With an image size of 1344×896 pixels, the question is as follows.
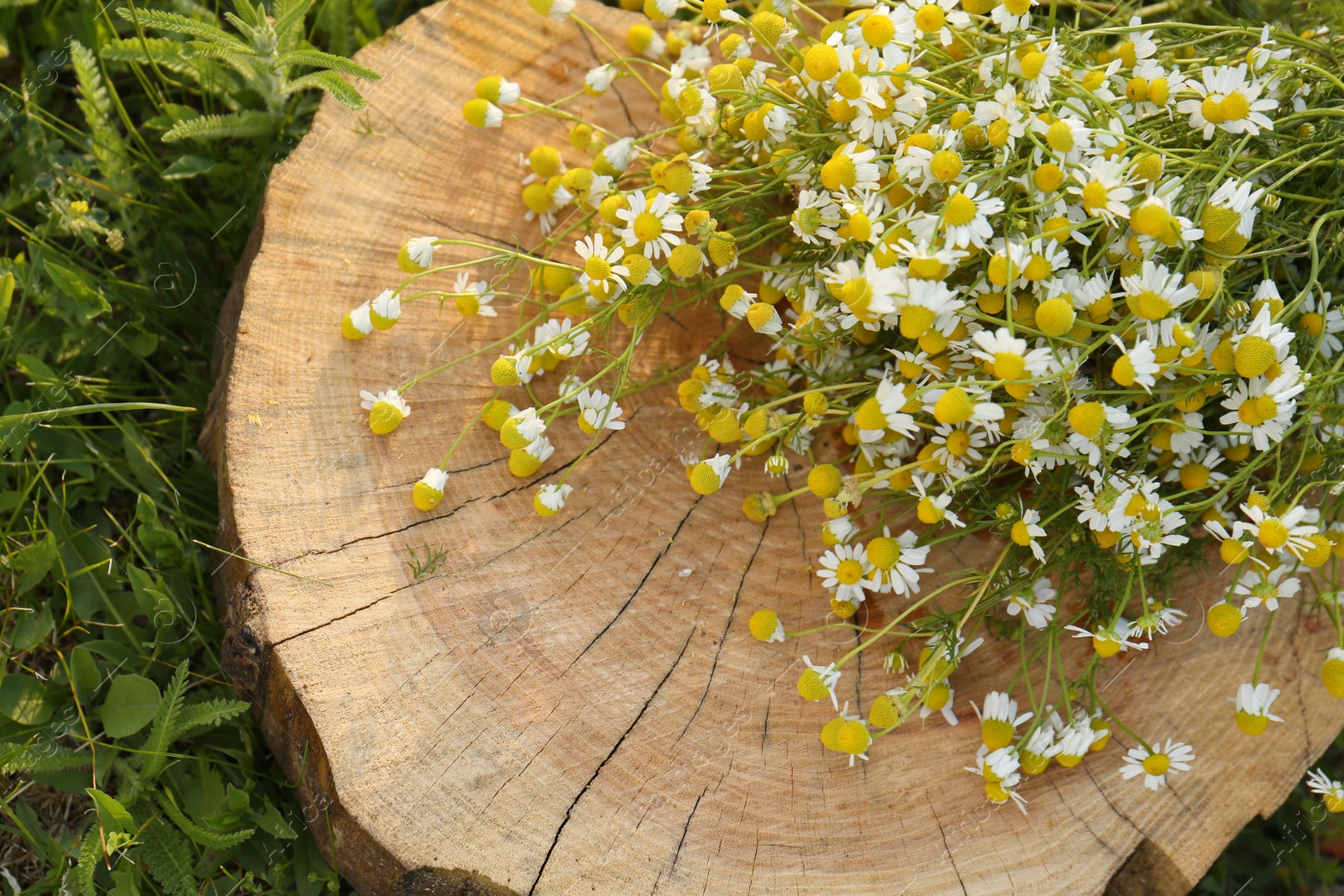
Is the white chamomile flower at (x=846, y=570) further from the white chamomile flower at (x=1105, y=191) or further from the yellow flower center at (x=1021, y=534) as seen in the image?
the white chamomile flower at (x=1105, y=191)

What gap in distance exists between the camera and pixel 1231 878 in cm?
204

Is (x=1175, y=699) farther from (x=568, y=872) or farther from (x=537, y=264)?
(x=537, y=264)

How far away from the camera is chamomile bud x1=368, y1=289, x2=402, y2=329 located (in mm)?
1468

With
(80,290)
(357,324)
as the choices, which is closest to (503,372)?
(357,324)

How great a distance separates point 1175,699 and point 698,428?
2.82ft

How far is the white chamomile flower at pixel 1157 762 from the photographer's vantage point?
1430 millimetres

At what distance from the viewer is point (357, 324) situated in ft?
4.96

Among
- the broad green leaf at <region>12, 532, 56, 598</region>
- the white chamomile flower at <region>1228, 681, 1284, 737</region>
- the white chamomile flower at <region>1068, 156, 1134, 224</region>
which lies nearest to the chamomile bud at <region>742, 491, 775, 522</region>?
the white chamomile flower at <region>1068, 156, 1134, 224</region>

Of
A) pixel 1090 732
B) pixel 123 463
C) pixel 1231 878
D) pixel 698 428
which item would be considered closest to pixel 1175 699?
pixel 1090 732

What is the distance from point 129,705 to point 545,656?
27.4 inches

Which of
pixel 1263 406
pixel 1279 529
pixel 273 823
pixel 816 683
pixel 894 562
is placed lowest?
pixel 273 823

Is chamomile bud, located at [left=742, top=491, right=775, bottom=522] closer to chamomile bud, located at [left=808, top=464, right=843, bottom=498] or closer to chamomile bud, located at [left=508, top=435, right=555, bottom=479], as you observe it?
chamomile bud, located at [left=808, top=464, right=843, bottom=498]

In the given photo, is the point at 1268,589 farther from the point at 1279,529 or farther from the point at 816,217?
the point at 816,217

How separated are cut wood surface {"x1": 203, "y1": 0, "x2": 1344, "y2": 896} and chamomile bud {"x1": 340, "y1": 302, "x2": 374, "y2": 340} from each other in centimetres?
3
